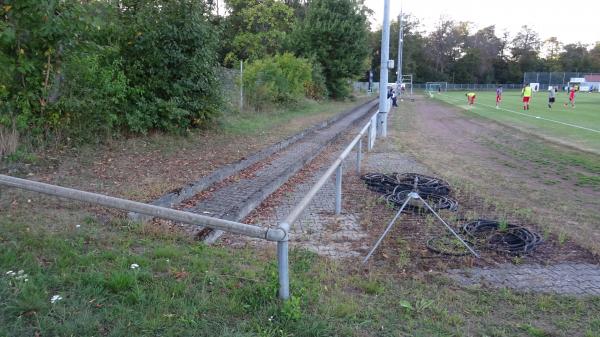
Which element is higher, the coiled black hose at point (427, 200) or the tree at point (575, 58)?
the tree at point (575, 58)

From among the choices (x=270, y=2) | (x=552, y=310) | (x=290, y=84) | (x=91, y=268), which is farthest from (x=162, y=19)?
(x=270, y=2)

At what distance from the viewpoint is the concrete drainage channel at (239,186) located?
6969mm

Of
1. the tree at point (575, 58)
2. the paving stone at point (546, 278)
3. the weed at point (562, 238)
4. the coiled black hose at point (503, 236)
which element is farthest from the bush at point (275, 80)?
the tree at point (575, 58)

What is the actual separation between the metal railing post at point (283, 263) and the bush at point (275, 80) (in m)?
17.9

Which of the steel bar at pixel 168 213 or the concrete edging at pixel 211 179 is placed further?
the concrete edging at pixel 211 179

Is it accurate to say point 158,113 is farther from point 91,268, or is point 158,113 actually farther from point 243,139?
point 91,268

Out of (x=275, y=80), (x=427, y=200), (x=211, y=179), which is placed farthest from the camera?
(x=275, y=80)

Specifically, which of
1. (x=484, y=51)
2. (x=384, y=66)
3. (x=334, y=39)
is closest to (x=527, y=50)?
(x=484, y=51)

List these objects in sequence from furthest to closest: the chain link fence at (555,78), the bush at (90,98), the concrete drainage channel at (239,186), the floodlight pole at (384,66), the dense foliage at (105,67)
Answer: the chain link fence at (555,78)
the floodlight pole at (384,66)
the bush at (90,98)
the dense foliage at (105,67)
the concrete drainage channel at (239,186)

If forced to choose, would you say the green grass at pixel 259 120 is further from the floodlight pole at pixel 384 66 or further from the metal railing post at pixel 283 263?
the metal railing post at pixel 283 263

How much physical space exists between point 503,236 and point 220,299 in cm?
404

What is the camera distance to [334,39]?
38.8 m

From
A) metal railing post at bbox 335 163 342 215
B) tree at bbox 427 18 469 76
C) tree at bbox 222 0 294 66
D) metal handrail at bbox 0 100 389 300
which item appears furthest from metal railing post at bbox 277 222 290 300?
tree at bbox 427 18 469 76

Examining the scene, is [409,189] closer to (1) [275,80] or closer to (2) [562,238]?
(2) [562,238]
